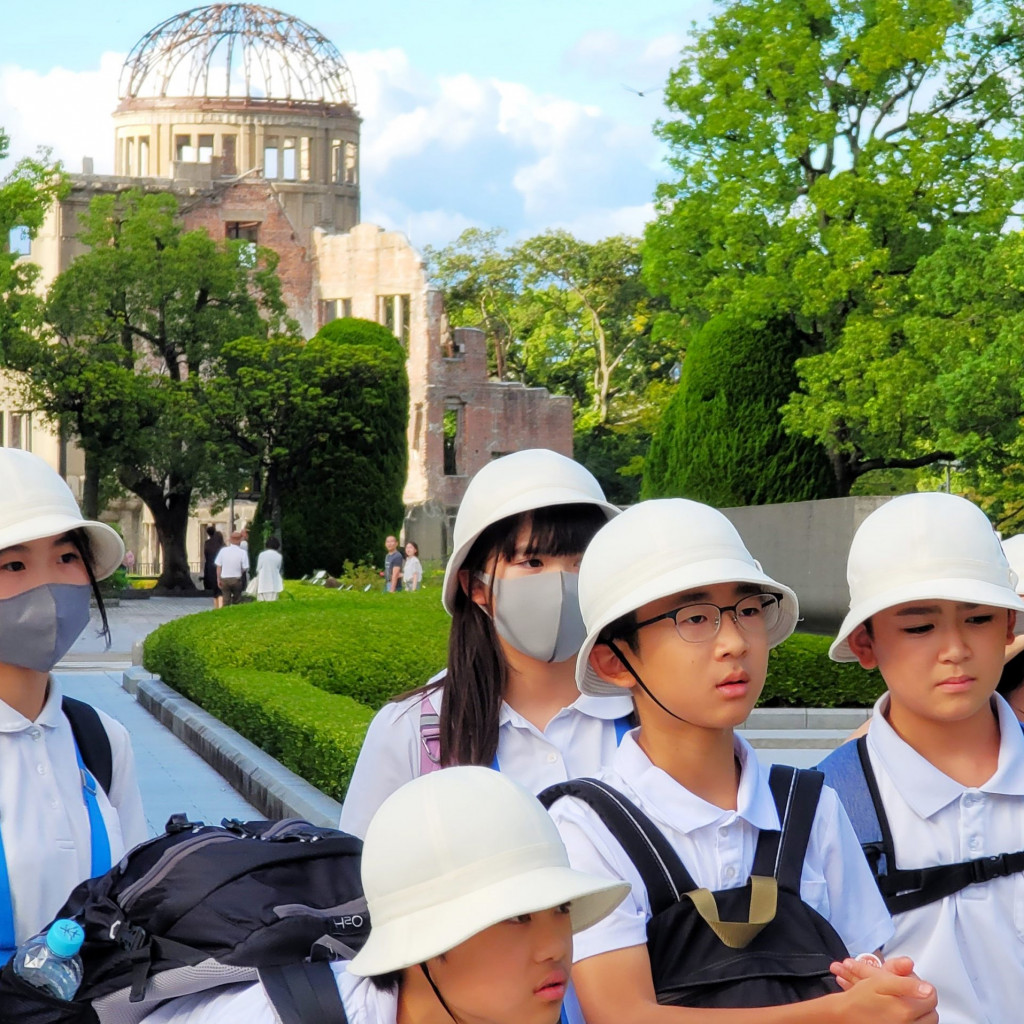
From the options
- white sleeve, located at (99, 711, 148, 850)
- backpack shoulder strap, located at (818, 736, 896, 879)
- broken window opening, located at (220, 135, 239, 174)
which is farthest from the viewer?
broken window opening, located at (220, 135, 239, 174)

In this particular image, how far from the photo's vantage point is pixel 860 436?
25562 millimetres

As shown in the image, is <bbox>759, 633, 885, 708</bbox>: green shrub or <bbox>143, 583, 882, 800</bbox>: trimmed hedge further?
<bbox>759, 633, 885, 708</bbox>: green shrub

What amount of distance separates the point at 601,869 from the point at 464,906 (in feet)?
1.22

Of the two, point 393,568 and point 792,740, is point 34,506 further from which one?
point 393,568

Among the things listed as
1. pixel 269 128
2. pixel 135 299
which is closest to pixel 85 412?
pixel 135 299

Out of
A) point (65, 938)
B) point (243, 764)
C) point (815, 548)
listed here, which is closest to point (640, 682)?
point (65, 938)

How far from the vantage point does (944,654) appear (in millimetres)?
2600

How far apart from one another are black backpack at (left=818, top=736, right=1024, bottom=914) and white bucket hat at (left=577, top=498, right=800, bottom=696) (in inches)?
16.6

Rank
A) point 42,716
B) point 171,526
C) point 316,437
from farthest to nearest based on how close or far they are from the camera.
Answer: point 316,437 < point 171,526 < point 42,716

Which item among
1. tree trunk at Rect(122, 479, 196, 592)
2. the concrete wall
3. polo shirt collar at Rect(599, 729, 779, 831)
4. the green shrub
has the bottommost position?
tree trunk at Rect(122, 479, 196, 592)

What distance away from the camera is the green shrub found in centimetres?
1274

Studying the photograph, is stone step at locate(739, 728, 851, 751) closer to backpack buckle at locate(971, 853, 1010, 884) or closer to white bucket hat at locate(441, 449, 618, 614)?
white bucket hat at locate(441, 449, 618, 614)

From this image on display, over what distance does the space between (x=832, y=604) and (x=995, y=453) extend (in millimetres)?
8071

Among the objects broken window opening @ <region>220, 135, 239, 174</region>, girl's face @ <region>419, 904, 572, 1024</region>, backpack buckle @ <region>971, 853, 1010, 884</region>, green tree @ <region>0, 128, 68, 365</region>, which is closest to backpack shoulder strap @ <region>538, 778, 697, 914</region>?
girl's face @ <region>419, 904, 572, 1024</region>
